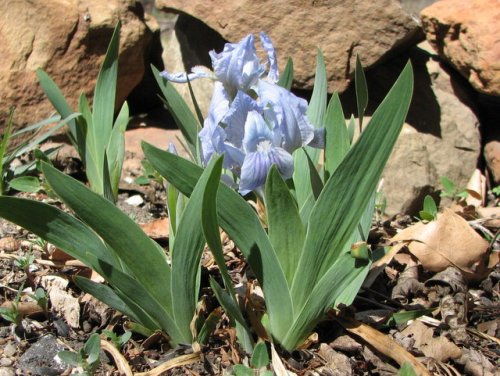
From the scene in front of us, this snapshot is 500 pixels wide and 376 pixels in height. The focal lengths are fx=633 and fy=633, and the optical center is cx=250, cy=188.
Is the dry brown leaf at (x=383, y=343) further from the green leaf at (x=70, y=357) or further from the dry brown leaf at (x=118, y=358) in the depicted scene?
the green leaf at (x=70, y=357)

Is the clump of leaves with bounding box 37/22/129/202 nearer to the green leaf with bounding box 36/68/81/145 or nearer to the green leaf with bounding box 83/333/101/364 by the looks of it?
the green leaf with bounding box 36/68/81/145

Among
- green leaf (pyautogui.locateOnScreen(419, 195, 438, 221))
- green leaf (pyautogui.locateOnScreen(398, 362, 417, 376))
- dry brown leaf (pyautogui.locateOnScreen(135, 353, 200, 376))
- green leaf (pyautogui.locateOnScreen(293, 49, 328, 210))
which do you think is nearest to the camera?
green leaf (pyautogui.locateOnScreen(398, 362, 417, 376))

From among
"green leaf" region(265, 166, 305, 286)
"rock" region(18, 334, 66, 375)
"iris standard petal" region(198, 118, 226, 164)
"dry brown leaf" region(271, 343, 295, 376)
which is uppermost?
"iris standard petal" region(198, 118, 226, 164)

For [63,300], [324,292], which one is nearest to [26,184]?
[63,300]

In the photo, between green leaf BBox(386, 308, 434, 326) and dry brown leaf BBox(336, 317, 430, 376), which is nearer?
dry brown leaf BBox(336, 317, 430, 376)

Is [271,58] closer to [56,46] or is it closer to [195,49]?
[56,46]

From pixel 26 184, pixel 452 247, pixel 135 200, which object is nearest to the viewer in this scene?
pixel 452 247

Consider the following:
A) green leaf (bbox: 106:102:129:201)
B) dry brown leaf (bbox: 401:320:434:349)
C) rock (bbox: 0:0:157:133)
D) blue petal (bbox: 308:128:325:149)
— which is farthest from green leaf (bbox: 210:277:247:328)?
rock (bbox: 0:0:157:133)
